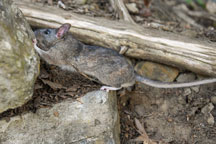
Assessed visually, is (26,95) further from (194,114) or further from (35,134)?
(194,114)

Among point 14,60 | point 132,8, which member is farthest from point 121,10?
point 14,60

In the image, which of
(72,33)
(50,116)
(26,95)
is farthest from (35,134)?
(72,33)

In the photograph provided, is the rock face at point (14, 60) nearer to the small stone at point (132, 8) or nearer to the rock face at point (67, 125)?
the rock face at point (67, 125)

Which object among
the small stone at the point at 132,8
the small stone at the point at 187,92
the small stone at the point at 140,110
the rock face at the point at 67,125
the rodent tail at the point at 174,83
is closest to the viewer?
the rock face at the point at 67,125

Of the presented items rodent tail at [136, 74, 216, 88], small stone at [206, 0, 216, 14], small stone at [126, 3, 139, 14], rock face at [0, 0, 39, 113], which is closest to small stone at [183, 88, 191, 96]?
rodent tail at [136, 74, 216, 88]

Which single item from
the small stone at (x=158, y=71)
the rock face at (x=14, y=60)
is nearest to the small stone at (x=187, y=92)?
the small stone at (x=158, y=71)

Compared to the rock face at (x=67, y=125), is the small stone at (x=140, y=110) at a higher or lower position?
lower
